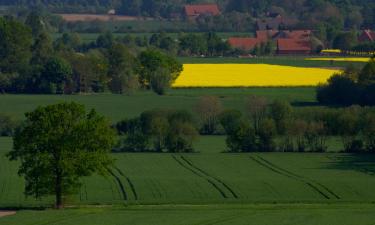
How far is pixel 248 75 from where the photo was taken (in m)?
101

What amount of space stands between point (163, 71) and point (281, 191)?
129 feet

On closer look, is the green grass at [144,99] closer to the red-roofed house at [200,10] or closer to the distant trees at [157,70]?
the distant trees at [157,70]

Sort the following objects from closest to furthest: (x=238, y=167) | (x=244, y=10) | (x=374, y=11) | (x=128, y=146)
A: (x=238, y=167), (x=128, y=146), (x=374, y=11), (x=244, y=10)

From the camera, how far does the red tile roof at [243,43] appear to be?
123m

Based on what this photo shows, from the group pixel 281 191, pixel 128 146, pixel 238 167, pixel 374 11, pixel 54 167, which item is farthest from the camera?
pixel 374 11

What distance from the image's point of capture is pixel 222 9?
177 metres

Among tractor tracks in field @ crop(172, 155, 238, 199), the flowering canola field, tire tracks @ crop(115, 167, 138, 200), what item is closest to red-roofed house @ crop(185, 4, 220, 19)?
the flowering canola field

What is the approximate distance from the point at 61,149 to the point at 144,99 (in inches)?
1455

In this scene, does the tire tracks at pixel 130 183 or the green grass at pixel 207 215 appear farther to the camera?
the tire tracks at pixel 130 183

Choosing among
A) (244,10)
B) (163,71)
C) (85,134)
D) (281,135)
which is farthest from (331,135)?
(244,10)

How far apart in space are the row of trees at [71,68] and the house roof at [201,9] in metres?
65.0

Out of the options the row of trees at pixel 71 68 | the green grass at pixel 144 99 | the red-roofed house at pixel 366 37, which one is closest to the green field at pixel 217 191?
the green grass at pixel 144 99

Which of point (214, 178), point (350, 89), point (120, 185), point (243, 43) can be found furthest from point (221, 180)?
point (243, 43)

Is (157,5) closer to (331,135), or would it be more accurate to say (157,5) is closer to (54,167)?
(331,135)
